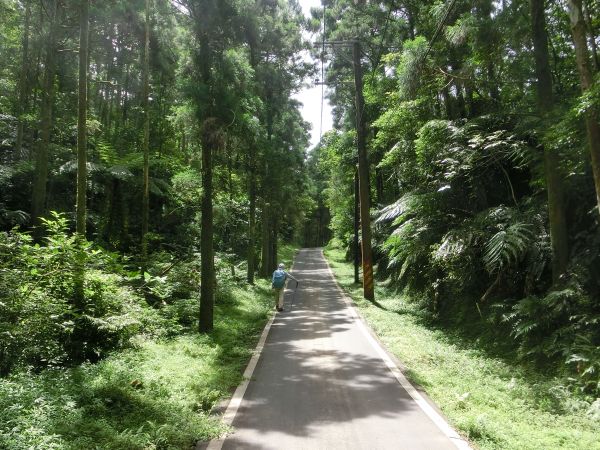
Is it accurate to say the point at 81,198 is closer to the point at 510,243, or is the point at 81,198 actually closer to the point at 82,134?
the point at 82,134

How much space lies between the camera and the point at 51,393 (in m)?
5.43

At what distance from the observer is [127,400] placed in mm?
5809

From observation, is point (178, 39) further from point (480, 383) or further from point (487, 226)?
point (480, 383)

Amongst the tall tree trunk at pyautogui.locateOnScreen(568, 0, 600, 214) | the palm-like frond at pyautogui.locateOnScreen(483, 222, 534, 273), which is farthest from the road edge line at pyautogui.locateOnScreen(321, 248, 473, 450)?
the tall tree trunk at pyautogui.locateOnScreen(568, 0, 600, 214)

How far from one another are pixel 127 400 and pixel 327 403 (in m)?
2.75

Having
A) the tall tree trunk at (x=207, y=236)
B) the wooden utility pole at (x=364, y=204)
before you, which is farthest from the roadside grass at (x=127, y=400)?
the wooden utility pole at (x=364, y=204)

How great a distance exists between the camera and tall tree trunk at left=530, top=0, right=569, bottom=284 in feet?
27.7

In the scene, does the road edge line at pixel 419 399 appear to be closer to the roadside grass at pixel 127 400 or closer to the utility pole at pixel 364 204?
the roadside grass at pixel 127 400

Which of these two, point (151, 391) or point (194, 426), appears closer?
point (194, 426)

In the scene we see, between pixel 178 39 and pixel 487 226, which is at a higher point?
pixel 178 39

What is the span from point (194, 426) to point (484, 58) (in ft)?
32.5

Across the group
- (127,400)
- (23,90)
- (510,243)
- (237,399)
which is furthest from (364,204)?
(23,90)

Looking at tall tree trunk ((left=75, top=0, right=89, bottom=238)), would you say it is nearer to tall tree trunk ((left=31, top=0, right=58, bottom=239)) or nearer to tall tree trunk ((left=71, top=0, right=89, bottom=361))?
tall tree trunk ((left=71, top=0, right=89, bottom=361))

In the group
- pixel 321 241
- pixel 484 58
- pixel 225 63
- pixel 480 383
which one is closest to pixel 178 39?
pixel 225 63
